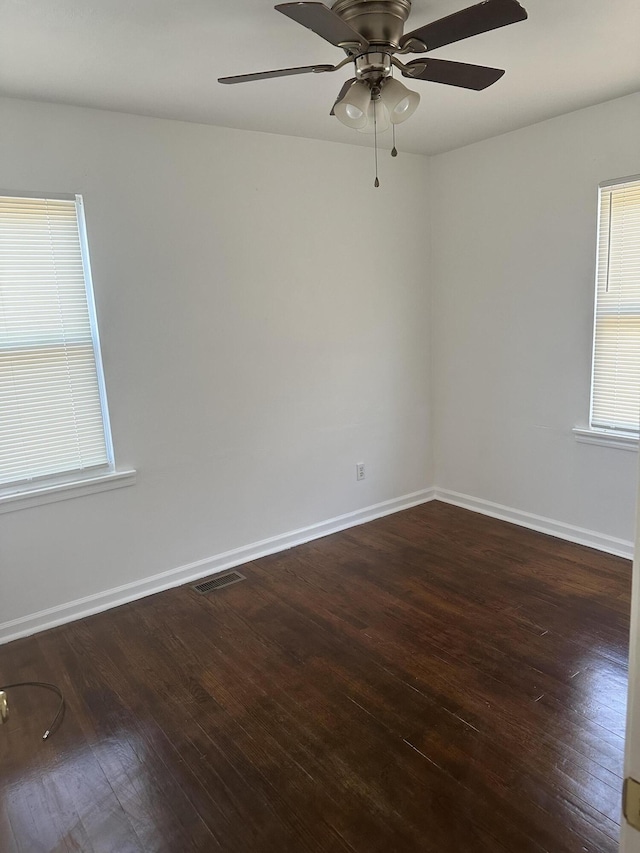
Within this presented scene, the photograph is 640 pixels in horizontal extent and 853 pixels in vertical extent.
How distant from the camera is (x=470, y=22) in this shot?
5.33 feet

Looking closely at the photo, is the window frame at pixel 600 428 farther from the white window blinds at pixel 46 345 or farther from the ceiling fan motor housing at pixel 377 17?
the white window blinds at pixel 46 345

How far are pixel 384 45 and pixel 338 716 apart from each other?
233 centimetres

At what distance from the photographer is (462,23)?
5.37 ft

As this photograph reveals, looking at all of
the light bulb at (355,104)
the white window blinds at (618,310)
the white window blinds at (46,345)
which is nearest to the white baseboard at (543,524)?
the white window blinds at (618,310)

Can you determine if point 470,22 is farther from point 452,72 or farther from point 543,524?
point 543,524

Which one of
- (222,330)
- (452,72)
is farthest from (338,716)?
(452,72)

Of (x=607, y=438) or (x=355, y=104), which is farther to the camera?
(x=607, y=438)

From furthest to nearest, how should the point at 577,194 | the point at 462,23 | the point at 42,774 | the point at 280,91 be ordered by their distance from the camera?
the point at 577,194 < the point at 280,91 < the point at 42,774 < the point at 462,23

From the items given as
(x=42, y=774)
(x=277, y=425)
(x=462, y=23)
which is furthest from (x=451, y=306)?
(x=42, y=774)

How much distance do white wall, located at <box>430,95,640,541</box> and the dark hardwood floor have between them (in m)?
0.61

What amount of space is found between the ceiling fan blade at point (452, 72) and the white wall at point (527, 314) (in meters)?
1.45

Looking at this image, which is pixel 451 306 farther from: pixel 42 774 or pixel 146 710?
pixel 42 774

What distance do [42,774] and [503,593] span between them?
2176mm

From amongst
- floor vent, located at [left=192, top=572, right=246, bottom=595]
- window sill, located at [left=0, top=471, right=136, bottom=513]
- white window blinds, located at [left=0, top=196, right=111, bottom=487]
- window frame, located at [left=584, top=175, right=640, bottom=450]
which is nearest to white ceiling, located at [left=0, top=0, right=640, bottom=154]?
window frame, located at [left=584, top=175, right=640, bottom=450]
